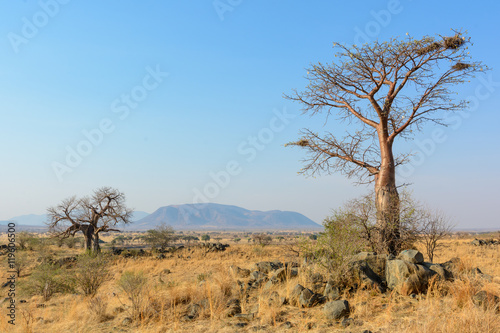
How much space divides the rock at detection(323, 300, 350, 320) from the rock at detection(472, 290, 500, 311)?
261cm

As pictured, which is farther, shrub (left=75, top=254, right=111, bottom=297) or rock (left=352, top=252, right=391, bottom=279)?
shrub (left=75, top=254, right=111, bottom=297)

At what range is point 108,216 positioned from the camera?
101 ft

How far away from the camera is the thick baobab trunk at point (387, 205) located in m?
11.8

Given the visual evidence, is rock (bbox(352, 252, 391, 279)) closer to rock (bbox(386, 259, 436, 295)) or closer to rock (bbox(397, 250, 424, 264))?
rock (bbox(397, 250, 424, 264))

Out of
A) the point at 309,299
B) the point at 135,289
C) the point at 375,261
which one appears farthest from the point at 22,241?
the point at 375,261

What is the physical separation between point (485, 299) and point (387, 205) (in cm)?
533

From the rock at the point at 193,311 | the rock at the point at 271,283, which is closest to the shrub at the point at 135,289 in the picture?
the rock at the point at 193,311

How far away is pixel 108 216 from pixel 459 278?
95.1ft

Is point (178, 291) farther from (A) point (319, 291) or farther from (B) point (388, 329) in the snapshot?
(B) point (388, 329)

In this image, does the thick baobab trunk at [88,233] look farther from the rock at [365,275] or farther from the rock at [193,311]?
the rock at [365,275]

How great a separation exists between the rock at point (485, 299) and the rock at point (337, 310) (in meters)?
2.61

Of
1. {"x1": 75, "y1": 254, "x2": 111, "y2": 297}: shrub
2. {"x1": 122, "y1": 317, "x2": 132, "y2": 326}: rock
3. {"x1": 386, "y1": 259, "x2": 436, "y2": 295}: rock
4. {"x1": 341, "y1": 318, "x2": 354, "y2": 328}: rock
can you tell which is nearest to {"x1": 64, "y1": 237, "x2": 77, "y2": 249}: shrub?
{"x1": 75, "y1": 254, "x2": 111, "y2": 297}: shrub

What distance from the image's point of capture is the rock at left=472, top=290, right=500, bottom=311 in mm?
6754

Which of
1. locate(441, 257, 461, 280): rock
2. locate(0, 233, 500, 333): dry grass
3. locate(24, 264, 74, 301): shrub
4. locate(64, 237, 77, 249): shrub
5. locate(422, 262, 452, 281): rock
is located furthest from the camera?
locate(64, 237, 77, 249): shrub
